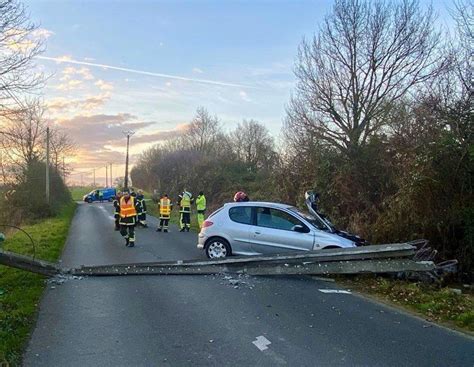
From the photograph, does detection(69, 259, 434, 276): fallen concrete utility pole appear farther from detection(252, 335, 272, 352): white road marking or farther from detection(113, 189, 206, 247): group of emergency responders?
detection(113, 189, 206, 247): group of emergency responders

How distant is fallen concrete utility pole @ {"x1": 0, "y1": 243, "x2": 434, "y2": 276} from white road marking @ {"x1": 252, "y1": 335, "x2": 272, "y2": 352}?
3764mm

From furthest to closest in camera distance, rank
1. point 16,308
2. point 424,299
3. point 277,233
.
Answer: point 277,233 < point 424,299 < point 16,308

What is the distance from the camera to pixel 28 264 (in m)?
8.76

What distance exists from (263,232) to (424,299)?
3.97 meters

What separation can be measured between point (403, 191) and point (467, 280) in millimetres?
2677

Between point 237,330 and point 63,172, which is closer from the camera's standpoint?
point 237,330

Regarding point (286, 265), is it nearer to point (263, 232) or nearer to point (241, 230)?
point (263, 232)

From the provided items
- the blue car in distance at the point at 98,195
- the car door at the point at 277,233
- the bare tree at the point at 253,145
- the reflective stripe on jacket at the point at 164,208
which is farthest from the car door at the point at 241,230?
the blue car in distance at the point at 98,195

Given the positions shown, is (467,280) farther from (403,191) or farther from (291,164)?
(291,164)

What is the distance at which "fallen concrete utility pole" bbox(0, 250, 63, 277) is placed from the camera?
835 cm

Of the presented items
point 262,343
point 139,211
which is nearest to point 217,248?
point 262,343

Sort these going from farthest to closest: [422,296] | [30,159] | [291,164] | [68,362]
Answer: [30,159] < [291,164] < [422,296] < [68,362]

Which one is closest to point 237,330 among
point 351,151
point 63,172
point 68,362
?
point 68,362

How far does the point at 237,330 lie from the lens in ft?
19.6
